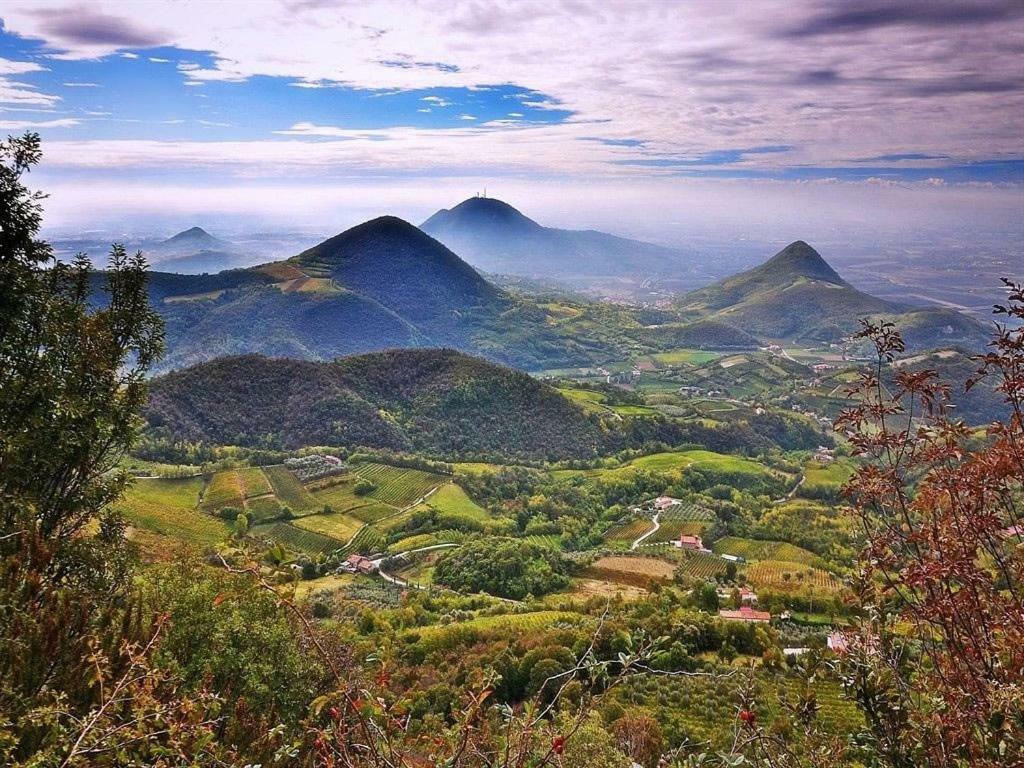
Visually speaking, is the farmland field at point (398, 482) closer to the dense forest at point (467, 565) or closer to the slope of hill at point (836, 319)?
the dense forest at point (467, 565)

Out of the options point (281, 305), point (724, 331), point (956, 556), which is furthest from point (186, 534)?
point (724, 331)

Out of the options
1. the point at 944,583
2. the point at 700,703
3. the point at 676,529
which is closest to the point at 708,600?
the point at 700,703

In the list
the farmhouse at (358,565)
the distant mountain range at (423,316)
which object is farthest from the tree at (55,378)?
the distant mountain range at (423,316)

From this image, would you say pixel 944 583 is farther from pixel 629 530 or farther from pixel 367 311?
pixel 367 311

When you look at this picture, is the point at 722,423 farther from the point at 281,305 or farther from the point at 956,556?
the point at 281,305

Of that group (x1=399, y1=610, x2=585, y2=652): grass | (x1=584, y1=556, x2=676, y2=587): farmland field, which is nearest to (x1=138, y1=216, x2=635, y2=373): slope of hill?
(x1=584, y1=556, x2=676, y2=587): farmland field

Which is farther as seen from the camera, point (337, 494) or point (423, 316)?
point (423, 316)

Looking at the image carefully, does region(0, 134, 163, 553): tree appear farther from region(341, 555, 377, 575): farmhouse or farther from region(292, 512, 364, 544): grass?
region(292, 512, 364, 544): grass
